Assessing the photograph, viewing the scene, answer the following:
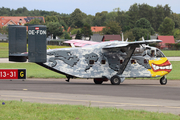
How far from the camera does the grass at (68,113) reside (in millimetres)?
10930

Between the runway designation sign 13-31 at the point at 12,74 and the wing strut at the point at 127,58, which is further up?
the wing strut at the point at 127,58

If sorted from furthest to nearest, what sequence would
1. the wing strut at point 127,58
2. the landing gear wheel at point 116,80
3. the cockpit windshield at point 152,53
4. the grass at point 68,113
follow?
the cockpit windshield at point 152,53, the landing gear wheel at point 116,80, the wing strut at point 127,58, the grass at point 68,113

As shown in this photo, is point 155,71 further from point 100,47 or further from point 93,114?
point 93,114

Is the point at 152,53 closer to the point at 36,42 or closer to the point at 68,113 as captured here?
the point at 36,42

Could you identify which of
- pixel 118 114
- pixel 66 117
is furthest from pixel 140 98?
pixel 66 117

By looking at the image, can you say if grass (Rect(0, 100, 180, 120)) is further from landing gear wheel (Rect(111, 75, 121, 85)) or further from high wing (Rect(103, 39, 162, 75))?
landing gear wheel (Rect(111, 75, 121, 85))

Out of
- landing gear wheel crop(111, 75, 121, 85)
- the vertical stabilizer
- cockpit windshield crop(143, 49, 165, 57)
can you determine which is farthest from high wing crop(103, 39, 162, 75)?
the vertical stabilizer

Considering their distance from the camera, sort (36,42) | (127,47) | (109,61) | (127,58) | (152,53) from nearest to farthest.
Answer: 1. (36,42)
2. (127,58)
3. (127,47)
4. (109,61)
5. (152,53)

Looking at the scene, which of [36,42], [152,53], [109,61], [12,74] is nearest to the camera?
[36,42]

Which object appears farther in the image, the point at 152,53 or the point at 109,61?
the point at 152,53

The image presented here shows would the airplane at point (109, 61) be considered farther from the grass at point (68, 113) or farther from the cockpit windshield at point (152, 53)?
the grass at point (68, 113)

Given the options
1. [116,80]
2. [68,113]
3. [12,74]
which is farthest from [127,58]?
[68,113]

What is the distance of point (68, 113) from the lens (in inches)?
461

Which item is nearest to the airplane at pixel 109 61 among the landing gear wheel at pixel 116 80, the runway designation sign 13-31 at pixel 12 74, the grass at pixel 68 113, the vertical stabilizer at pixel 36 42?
the landing gear wheel at pixel 116 80
